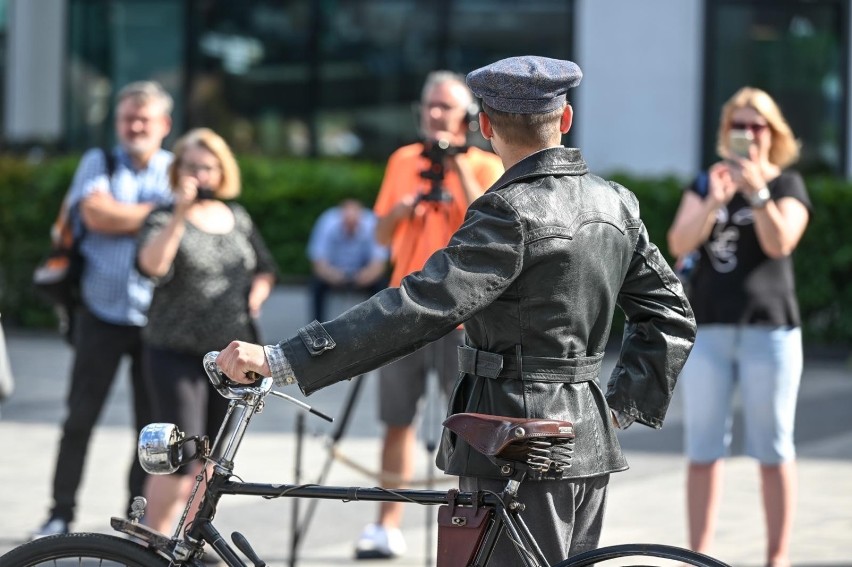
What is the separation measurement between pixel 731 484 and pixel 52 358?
6825 millimetres

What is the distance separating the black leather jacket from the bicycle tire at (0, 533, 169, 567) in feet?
1.95

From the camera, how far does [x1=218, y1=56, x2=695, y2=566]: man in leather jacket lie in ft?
10.4

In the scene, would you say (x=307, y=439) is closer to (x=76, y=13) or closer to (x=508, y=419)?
(x=508, y=419)

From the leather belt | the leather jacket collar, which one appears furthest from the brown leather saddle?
the leather jacket collar

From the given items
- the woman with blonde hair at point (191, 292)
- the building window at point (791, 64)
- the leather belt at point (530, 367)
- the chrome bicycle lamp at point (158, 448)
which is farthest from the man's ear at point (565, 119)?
the building window at point (791, 64)

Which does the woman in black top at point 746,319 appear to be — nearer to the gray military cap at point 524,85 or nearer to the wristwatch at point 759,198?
the wristwatch at point 759,198

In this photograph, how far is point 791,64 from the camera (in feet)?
49.1

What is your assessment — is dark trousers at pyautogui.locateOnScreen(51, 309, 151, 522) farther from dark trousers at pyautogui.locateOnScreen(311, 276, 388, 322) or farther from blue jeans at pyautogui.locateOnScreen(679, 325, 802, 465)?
dark trousers at pyautogui.locateOnScreen(311, 276, 388, 322)

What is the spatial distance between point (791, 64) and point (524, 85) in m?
12.4

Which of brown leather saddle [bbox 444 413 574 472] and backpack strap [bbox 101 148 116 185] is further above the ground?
backpack strap [bbox 101 148 116 185]

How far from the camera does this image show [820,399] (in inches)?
410

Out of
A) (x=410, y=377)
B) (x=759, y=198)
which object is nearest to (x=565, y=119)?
(x=759, y=198)

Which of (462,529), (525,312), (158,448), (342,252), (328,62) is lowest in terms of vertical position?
(342,252)

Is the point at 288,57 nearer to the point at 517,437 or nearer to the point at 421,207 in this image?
the point at 421,207
